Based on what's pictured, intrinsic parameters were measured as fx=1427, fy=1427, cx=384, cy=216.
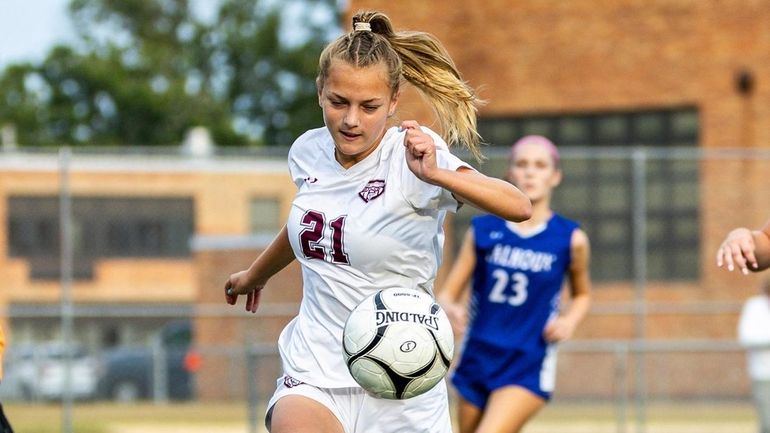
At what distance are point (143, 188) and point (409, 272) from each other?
33.6 feet

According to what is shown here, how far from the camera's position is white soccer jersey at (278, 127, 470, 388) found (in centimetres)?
446

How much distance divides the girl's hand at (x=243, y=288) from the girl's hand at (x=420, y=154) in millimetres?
1104

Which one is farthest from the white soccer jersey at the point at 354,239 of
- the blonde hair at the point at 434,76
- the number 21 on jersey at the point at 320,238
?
the blonde hair at the point at 434,76

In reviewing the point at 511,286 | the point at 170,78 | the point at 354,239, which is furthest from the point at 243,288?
the point at 170,78

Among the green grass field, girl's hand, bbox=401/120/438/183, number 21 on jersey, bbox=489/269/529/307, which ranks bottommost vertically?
the green grass field

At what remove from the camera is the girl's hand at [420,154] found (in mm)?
4188

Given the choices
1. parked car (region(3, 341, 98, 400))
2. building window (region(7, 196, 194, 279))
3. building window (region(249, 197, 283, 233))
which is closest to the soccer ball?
building window (region(7, 196, 194, 279))

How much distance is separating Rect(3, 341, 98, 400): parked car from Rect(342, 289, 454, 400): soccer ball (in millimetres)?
10083

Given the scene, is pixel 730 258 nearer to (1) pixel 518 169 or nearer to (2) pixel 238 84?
(1) pixel 518 169

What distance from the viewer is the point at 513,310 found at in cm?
682

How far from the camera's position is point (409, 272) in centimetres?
457

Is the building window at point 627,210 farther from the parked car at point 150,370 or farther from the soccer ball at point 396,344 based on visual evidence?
the soccer ball at point 396,344

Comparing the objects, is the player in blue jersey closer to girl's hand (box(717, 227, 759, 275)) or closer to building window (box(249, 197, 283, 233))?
girl's hand (box(717, 227, 759, 275))

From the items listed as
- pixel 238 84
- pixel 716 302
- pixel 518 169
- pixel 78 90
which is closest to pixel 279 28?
pixel 238 84
